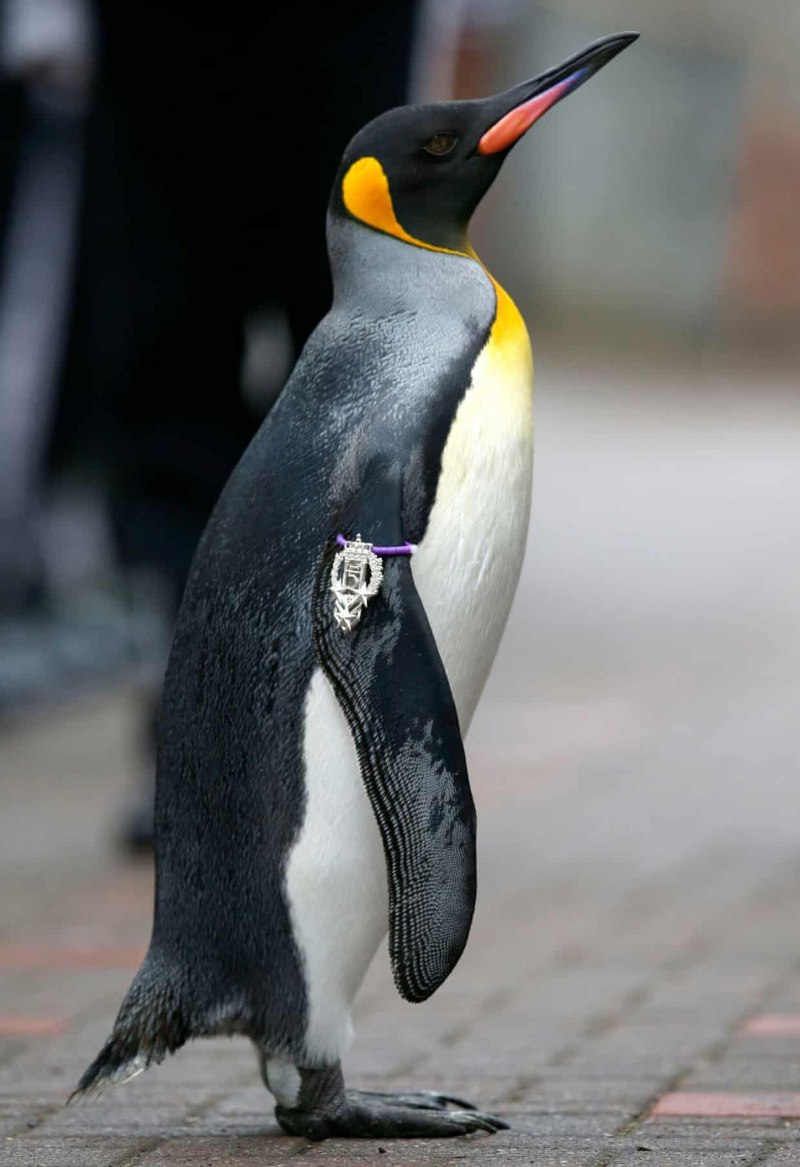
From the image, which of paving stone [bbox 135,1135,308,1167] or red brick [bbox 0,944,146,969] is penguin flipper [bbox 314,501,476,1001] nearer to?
paving stone [bbox 135,1135,308,1167]

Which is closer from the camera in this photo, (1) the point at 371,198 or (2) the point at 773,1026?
(1) the point at 371,198

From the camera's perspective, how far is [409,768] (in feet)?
7.94

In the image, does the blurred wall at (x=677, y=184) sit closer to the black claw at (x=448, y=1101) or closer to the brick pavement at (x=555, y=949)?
the brick pavement at (x=555, y=949)

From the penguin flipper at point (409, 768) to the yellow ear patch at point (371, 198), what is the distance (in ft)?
1.28

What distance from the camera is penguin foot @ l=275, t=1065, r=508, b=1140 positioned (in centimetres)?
260

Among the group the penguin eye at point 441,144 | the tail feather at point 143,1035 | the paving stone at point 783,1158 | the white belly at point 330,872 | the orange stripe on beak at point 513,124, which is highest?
the orange stripe on beak at point 513,124

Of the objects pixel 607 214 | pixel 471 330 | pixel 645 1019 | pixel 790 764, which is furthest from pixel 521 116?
pixel 607 214

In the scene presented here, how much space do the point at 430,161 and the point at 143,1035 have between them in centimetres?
105

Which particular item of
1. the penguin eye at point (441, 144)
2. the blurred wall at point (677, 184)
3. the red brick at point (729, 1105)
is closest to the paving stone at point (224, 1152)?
the red brick at point (729, 1105)

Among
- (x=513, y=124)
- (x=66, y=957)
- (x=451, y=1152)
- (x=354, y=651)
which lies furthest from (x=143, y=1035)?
(x=66, y=957)

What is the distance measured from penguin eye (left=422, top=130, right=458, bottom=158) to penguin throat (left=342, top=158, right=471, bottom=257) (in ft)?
0.20

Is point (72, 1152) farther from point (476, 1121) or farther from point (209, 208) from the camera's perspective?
point (209, 208)

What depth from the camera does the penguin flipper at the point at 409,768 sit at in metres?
2.42

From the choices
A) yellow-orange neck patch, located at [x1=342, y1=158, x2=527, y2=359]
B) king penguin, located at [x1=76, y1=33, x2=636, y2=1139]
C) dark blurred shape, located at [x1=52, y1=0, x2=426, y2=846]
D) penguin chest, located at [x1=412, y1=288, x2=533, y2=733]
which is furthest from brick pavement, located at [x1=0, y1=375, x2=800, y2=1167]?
yellow-orange neck patch, located at [x1=342, y1=158, x2=527, y2=359]
